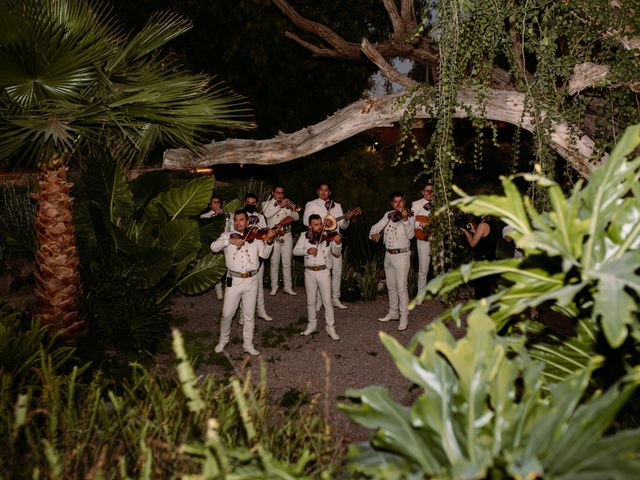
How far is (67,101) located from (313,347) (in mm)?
4742

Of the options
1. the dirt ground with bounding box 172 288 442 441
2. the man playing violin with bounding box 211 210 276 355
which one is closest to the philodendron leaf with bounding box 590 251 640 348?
the dirt ground with bounding box 172 288 442 441

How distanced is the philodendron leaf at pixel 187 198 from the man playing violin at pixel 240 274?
1231mm

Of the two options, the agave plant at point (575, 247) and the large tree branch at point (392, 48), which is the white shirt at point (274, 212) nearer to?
the large tree branch at point (392, 48)

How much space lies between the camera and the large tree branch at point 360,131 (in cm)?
686

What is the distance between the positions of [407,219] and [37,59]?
19.4ft

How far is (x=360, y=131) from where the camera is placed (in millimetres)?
8336

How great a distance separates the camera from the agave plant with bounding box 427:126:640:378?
234cm

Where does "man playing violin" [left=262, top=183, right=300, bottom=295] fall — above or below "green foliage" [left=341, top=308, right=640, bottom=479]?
above

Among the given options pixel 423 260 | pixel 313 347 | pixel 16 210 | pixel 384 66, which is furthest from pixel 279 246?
pixel 16 210

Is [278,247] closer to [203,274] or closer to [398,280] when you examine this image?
[203,274]

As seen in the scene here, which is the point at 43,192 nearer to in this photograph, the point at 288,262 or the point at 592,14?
the point at 288,262

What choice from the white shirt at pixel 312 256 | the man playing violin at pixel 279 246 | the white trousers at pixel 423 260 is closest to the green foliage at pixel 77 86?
the white shirt at pixel 312 256

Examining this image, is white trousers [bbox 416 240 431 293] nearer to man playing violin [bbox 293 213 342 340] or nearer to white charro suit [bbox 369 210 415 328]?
white charro suit [bbox 369 210 415 328]

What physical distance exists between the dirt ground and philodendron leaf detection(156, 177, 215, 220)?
1895 millimetres
